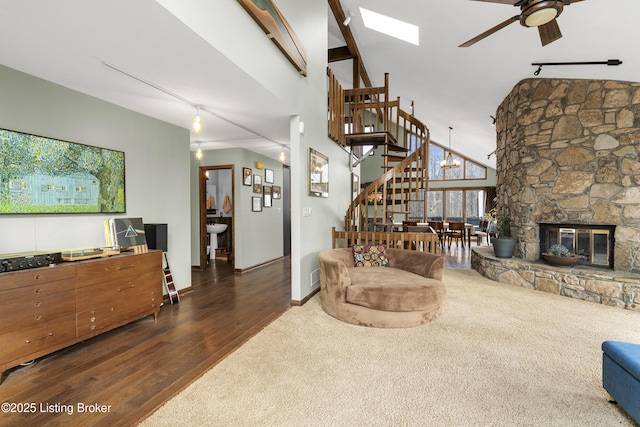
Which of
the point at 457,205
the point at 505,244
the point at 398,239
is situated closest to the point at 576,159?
the point at 505,244

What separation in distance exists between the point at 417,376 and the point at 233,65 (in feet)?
8.59

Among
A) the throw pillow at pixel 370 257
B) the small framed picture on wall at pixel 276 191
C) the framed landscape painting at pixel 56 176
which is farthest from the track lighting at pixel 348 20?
the framed landscape painting at pixel 56 176

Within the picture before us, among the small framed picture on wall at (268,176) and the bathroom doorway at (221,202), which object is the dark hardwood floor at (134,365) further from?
the small framed picture on wall at (268,176)

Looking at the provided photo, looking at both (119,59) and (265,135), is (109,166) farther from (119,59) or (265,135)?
(265,135)

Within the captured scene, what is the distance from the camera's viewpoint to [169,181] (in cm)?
375

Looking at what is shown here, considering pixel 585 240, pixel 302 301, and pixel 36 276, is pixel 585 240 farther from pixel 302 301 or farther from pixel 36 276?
pixel 36 276

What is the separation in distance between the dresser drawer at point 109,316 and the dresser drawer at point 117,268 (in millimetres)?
247

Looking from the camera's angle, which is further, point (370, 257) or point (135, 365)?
point (370, 257)

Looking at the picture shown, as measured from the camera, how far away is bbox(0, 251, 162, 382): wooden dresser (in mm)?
1923

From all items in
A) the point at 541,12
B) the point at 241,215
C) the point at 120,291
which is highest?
the point at 541,12

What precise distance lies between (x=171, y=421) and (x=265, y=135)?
3.65 metres

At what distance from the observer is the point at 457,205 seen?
11312 mm

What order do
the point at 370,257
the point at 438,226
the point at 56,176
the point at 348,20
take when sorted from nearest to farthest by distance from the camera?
the point at 56,176
the point at 370,257
the point at 348,20
the point at 438,226

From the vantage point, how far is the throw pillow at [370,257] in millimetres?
3713
